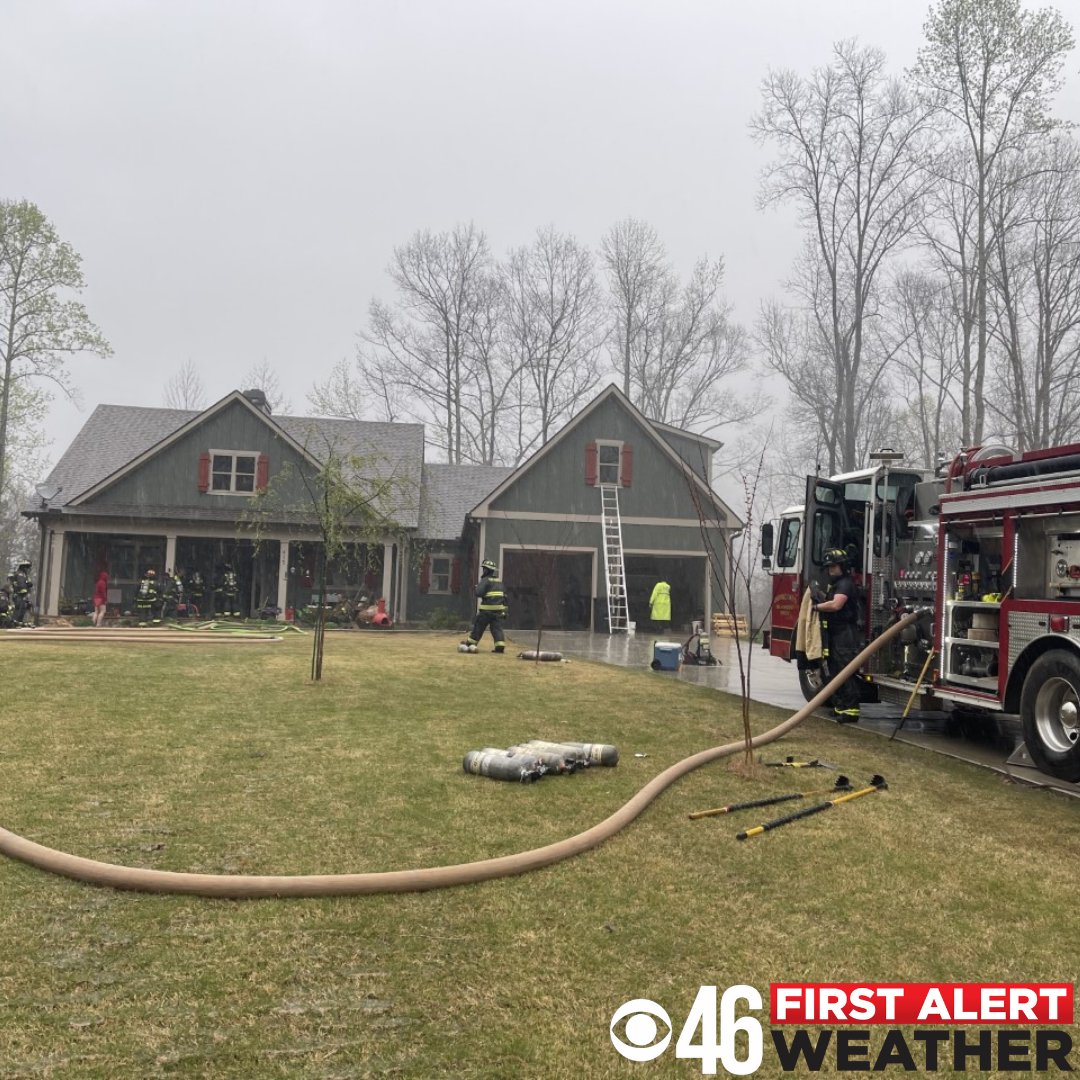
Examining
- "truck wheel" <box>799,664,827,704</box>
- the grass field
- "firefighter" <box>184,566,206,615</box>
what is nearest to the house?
"firefighter" <box>184,566,206,615</box>

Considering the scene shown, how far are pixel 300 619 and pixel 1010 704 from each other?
19.2m

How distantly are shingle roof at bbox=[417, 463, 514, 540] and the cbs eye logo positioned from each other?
22579 millimetres

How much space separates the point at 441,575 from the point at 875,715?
17506 millimetres

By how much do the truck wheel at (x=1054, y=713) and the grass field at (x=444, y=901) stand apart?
499 mm

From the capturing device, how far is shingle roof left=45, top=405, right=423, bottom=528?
24.8m

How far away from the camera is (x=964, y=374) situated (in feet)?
83.8

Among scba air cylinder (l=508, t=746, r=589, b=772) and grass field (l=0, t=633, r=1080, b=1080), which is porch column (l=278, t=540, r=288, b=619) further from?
scba air cylinder (l=508, t=746, r=589, b=772)

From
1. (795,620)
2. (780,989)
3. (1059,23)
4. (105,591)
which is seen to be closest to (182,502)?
(105,591)

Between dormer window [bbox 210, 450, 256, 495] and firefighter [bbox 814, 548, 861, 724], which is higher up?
dormer window [bbox 210, 450, 256, 495]

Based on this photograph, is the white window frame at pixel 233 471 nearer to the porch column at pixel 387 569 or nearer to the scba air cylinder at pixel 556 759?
the porch column at pixel 387 569

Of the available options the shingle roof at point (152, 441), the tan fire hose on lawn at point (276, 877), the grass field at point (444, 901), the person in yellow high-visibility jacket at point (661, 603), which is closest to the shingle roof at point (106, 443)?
the shingle roof at point (152, 441)

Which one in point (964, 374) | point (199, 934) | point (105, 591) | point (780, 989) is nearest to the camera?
point (780, 989)

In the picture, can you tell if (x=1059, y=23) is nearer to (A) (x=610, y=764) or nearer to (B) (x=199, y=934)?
(A) (x=610, y=764)

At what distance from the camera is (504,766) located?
242 inches
